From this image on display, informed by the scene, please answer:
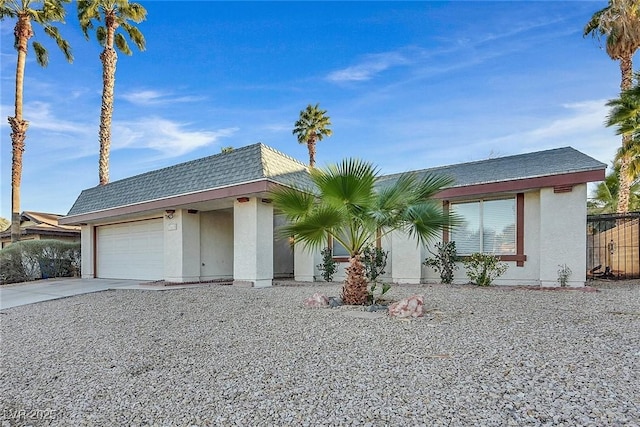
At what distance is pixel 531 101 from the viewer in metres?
14.8

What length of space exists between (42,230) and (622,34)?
31.0m

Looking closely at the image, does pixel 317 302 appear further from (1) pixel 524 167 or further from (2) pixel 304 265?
(1) pixel 524 167

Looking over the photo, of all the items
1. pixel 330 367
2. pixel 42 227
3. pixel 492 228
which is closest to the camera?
pixel 330 367

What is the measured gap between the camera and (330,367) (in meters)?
3.89

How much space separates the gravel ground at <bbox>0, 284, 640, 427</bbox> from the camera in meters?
2.95

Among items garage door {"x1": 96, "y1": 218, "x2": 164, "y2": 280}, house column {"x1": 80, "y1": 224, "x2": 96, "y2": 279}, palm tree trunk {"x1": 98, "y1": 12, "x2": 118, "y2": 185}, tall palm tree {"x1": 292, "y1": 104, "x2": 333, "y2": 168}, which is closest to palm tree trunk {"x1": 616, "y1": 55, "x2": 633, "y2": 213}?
tall palm tree {"x1": 292, "y1": 104, "x2": 333, "y2": 168}

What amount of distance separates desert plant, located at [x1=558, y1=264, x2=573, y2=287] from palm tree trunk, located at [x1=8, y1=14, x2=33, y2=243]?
21.8m

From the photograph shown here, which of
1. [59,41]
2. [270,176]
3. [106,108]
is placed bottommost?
[270,176]

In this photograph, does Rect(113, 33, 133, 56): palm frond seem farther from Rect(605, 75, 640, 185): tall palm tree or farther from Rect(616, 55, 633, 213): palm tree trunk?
Rect(616, 55, 633, 213): palm tree trunk

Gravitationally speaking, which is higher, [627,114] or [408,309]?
[627,114]

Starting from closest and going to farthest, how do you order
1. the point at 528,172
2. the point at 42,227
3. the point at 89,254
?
1. the point at 528,172
2. the point at 89,254
3. the point at 42,227

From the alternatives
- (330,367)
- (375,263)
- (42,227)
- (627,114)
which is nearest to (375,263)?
(375,263)

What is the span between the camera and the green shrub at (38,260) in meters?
15.3

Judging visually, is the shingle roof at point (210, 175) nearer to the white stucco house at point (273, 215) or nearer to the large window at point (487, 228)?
the white stucco house at point (273, 215)
